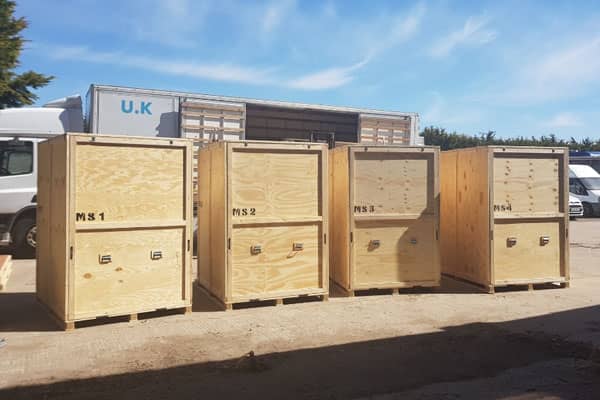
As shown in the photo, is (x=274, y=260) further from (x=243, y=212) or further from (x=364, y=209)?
(x=364, y=209)

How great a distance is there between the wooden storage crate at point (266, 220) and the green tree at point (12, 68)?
12.2 metres

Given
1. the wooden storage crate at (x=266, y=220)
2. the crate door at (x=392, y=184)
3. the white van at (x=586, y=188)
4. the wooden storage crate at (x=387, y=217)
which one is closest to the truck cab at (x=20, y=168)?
the wooden storage crate at (x=266, y=220)

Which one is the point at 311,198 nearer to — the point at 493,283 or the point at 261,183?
the point at 261,183

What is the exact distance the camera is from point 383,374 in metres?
4.68

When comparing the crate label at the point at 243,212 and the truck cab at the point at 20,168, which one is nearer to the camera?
the crate label at the point at 243,212

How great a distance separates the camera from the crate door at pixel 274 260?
23.5 ft

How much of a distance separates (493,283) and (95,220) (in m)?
5.77

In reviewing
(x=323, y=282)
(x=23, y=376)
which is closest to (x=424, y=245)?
(x=323, y=282)

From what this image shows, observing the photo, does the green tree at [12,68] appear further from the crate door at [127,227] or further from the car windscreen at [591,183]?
the car windscreen at [591,183]

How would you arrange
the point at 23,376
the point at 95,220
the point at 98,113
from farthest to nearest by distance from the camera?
the point at 98,113
the point at 95,220
the point at 23,376

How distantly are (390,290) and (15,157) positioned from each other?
827cm

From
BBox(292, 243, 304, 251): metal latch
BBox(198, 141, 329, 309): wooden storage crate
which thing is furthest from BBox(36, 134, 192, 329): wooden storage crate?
BBox(292, 243, 304, 251): metal latch

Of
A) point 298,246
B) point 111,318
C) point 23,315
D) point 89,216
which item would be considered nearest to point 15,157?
point 23,315

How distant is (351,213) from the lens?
7871 millimetres
